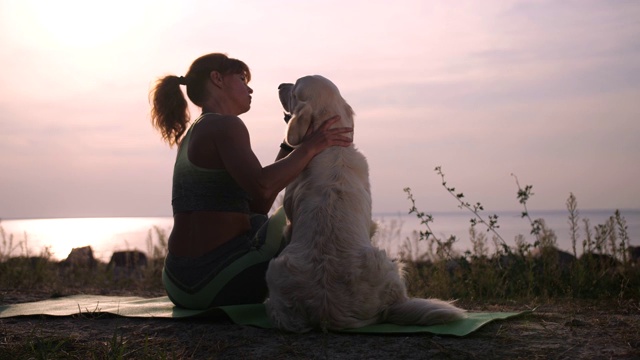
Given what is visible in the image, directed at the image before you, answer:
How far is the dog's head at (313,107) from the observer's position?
4.73 m

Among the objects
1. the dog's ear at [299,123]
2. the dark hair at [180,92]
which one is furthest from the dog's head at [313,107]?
the dark hair at [180,92]

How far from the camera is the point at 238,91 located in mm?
5238

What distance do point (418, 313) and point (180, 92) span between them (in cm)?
266

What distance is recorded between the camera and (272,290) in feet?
13.8

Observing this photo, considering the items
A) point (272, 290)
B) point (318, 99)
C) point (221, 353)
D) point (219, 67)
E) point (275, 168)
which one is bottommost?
point (221, 353)

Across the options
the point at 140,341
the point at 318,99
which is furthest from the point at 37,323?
the point at 318,99

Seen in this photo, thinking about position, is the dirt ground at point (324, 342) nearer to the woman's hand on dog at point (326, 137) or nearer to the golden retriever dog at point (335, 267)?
the golden retriever dog at point (335, 267)

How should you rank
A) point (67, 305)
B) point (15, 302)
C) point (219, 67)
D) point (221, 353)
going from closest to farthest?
point (221, 353), point (219, 67), point (67, 305), point (15, 302)

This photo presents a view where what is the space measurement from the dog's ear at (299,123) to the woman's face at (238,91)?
677mm

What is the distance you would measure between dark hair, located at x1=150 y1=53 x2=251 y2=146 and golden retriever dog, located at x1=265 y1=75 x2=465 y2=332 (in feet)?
4.30

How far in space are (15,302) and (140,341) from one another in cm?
272

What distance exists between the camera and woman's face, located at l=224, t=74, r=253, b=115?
5227 millimetres

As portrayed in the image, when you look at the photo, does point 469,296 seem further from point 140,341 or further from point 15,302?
point 15,302

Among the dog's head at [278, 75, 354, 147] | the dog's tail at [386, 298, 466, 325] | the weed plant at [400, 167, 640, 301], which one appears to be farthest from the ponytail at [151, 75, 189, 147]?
the weed plant at [400, 167, 640, 301]
